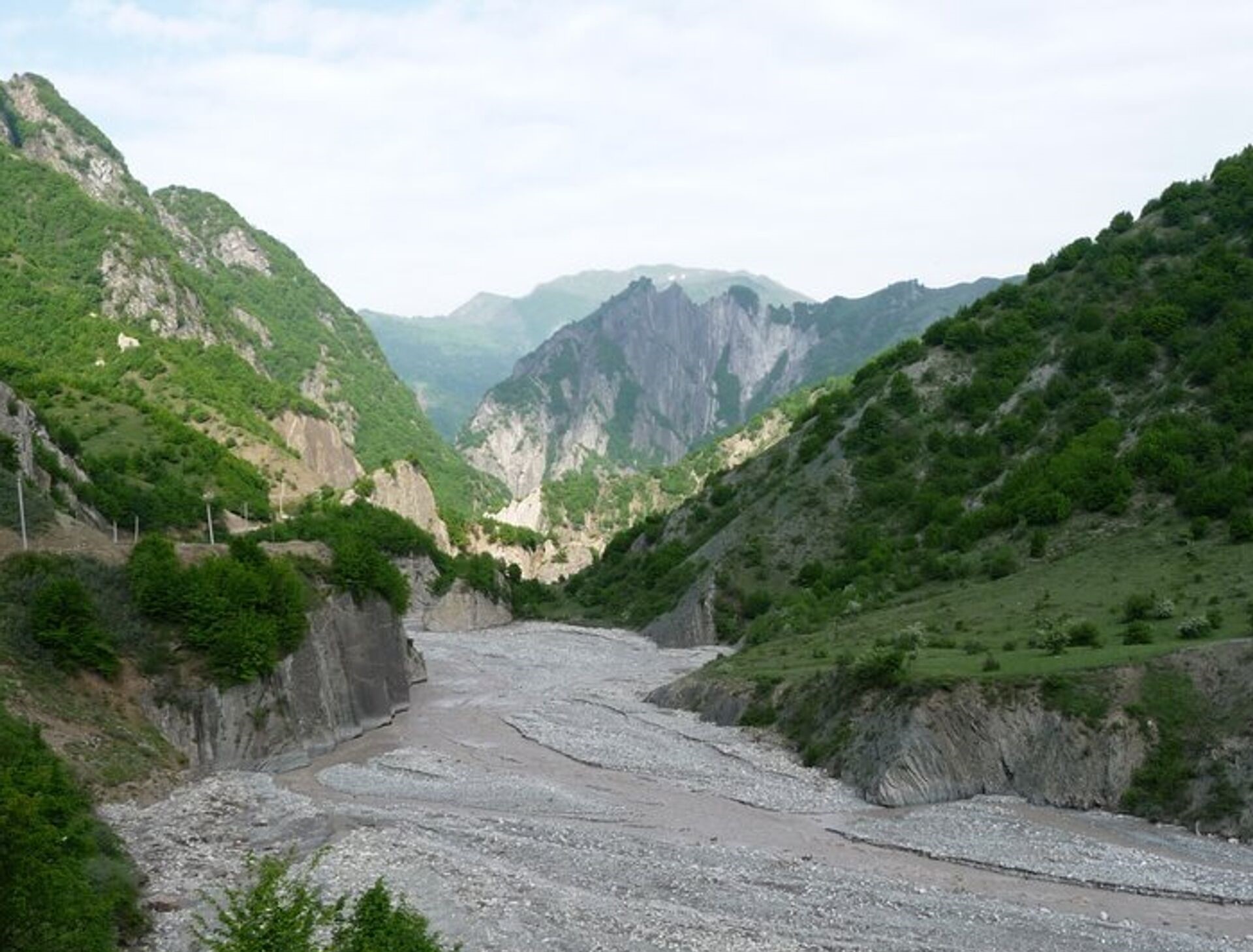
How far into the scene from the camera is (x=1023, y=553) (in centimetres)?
8156

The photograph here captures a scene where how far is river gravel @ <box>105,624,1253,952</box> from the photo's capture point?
29.0 m

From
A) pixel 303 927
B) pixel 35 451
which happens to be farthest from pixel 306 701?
pixel 35 451

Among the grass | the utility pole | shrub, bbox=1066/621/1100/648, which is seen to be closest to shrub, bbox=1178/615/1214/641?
the grass

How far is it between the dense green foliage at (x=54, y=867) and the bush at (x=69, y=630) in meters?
13.7

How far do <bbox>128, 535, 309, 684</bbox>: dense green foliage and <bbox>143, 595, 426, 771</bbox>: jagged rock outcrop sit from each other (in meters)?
1.15

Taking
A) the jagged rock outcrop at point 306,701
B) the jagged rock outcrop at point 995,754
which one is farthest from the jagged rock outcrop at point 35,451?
the jagged rock outcrop at point 995,754

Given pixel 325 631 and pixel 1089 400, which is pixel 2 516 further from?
pixel 1089 400

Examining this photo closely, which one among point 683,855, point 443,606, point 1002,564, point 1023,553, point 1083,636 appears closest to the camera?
point 683,855

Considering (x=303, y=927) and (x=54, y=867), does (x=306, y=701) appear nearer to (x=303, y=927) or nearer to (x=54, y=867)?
(x=54, y=867)

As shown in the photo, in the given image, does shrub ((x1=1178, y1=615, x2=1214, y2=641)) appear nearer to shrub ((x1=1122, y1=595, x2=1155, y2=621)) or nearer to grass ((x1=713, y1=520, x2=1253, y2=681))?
grass ((x1=713, y1=520, x2=1253, y2=681))

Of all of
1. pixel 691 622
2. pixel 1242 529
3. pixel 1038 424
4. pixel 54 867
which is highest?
pixel 1038 424

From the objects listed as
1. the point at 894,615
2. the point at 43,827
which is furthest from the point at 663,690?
the point at 43,827

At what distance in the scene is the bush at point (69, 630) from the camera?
46.9m

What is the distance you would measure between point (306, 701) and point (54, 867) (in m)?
32.9
